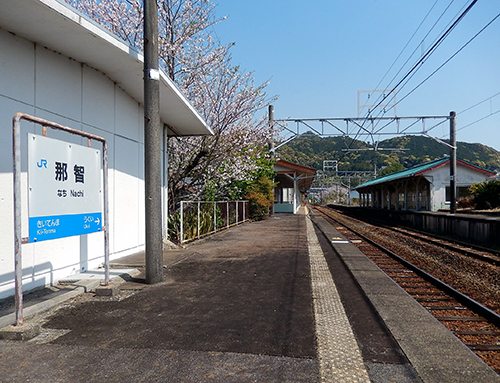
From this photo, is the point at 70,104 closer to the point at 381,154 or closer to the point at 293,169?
the point at 293,169

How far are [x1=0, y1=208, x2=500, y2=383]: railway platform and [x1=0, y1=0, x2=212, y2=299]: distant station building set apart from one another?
1239mm

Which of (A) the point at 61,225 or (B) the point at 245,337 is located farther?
(A) the point at 61,225

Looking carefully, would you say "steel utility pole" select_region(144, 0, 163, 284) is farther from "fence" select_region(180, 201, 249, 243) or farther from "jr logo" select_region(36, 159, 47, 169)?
"fence" select_region(180, 201, 249, 243)

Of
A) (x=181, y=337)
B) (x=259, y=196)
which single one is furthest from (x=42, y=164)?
(x=259, y=196)

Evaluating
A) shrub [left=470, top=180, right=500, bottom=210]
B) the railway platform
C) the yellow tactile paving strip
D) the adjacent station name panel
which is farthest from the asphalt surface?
shrub [left=470, top=180, right=500, bottom=210]

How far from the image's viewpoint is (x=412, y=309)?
17.0 ft

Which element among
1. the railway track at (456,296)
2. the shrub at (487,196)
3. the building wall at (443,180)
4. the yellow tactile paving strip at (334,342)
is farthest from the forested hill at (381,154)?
Result: the yellow tactile paving strip at (334,342)

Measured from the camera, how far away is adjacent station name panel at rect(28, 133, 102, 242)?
4523 millimetres

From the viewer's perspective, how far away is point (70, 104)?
6852 mm

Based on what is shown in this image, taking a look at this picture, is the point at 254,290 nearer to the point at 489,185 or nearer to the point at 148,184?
the point at 148,184

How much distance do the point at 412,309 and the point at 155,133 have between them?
4.96 m

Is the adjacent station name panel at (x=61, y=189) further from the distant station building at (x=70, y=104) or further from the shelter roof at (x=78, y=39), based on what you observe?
the shelter roof at (x=78, y=39)

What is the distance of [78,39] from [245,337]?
5.40m

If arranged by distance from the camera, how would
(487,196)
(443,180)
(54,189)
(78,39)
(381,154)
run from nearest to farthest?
(54,189) < (78,39) < (487,196) < (443,180) < (381,154)
